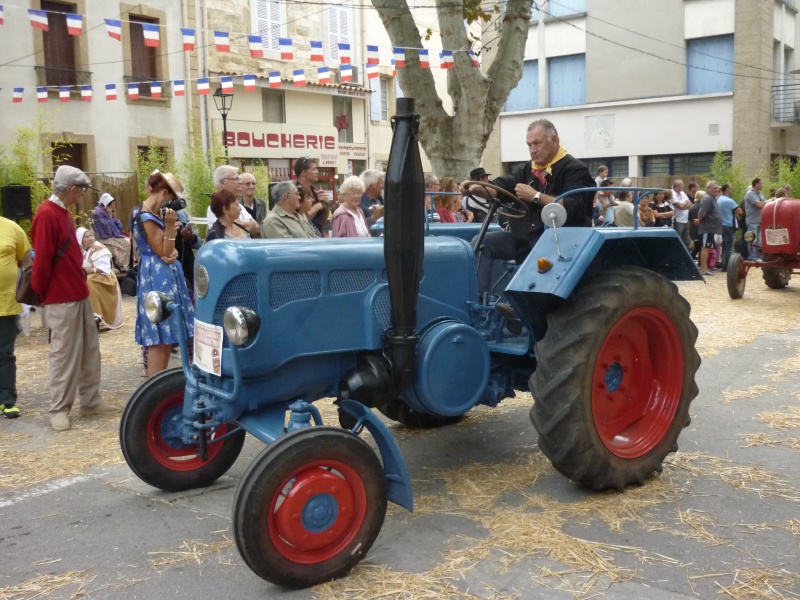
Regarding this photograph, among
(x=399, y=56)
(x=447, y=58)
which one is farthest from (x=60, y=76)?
(x=447, y=58)

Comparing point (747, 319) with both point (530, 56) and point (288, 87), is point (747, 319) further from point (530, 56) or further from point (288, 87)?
point (530, 56)

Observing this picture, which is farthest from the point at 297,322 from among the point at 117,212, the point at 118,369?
the point at 117,212

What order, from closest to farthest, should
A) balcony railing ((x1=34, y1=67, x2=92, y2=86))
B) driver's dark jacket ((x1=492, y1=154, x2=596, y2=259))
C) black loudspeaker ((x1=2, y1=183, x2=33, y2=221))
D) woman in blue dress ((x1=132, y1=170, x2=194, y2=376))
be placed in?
driver's dark jacket ((x1=492, y1=154, x2=596, y2=259)) < woman in blue dress ((x1=132, y1=170, x2=194, y2=376)) < black loudspeaker ((x1=2, y1=183, x2=33, y2=221)) < balcony railing ((x1=34, y1=67, x2=92, y2=86))

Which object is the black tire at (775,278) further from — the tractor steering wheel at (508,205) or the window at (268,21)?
the window at (268,21)

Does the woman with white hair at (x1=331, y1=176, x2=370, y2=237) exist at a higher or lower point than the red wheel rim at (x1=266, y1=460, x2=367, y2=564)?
higher

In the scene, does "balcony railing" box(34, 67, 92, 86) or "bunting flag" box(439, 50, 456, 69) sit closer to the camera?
"bunting flag" box(439, 50, 456, 69)

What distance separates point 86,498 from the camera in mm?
4090

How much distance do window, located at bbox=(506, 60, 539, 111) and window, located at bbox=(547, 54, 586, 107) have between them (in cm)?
47

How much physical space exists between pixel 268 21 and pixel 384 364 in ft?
70.9

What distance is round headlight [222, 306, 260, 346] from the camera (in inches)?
121

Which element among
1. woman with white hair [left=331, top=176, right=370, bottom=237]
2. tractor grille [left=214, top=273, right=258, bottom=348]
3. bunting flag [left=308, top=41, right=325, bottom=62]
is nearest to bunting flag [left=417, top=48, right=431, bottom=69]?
bunting flag [left=308, top=41, right=325, bottom=62]

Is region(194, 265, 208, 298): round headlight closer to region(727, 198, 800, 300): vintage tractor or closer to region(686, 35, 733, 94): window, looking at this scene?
region(727, 198, 800, 300): vintage tractor

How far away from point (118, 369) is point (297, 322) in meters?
4.56

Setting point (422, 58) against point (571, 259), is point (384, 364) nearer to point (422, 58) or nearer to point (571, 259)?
point (571, 259)
